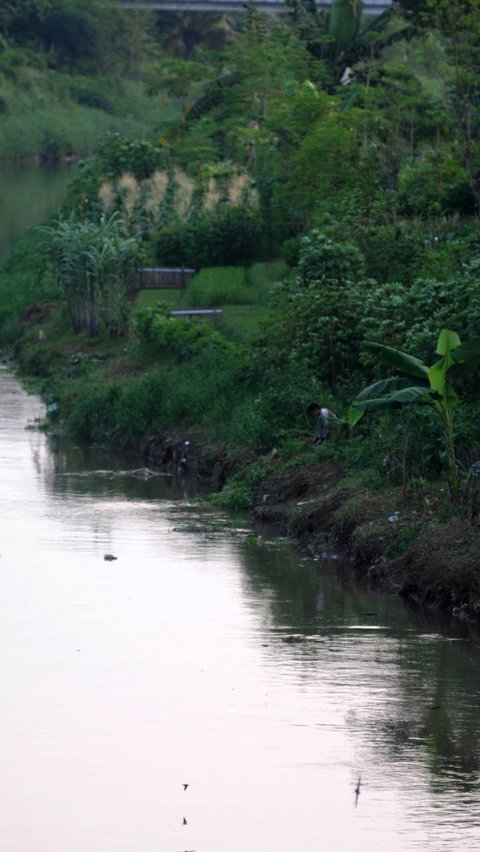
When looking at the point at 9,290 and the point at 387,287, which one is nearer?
the point at 387,287

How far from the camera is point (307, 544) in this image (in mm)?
22000

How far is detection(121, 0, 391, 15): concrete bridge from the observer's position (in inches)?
3454

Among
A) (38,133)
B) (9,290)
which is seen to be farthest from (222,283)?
(38,133)

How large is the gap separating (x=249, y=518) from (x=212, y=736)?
8.59 m

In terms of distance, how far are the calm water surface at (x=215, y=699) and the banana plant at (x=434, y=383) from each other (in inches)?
78.1

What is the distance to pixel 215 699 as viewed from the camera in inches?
637

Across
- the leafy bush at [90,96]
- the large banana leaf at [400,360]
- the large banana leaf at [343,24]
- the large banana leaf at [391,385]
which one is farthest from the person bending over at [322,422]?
the leafy bush at [90,96]

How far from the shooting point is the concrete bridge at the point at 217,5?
3454 inches

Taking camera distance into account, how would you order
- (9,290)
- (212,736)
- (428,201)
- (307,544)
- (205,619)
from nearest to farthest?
1. (212,736)
2. (205,619)
3. (307,544)
4. (428,201)
5. (9,290)

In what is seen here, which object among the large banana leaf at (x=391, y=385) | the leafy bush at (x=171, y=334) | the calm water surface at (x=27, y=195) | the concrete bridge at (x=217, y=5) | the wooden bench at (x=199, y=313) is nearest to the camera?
the large banana leaf at (x=391, y=385)

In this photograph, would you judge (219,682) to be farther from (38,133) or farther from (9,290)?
(38,133)

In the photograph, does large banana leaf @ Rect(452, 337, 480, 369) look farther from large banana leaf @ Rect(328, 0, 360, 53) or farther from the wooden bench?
large banana leaf @ Rect(328, 0, 360, 53)

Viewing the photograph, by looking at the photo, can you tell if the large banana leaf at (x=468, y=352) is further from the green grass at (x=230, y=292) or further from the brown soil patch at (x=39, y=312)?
the brown soil patch at (x=39, y=312)

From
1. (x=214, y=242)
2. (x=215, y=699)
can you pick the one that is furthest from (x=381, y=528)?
(x=214, y=242)
